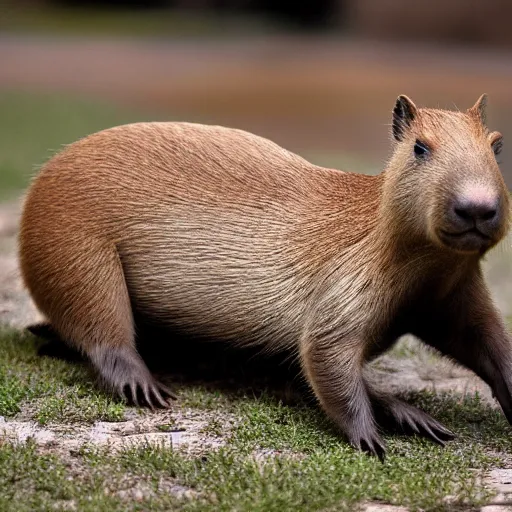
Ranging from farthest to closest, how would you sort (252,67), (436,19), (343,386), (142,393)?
(436,19) → (252,67) → (142,393) → (343,386)

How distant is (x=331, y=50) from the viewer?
84.4 feet

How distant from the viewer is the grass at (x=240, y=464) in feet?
13.7

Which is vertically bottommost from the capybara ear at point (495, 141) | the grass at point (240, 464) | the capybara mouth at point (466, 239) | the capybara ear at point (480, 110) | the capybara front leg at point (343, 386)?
the grass at point (240, 464)

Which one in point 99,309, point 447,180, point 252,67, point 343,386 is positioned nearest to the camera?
point 447,180

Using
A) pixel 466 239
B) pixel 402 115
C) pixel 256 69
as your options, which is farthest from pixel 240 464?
pixel 256 69

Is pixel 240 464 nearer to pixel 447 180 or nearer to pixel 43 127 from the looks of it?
pixel 447 180

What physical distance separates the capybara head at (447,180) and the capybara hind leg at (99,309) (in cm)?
154

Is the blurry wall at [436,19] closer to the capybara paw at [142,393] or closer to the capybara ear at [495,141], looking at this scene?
the capybara ear at [495,141]

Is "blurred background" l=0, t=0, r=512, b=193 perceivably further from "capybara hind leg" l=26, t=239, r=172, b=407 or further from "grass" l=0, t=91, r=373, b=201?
"capybara hind leg" l=26, t=239, r=172, b=407

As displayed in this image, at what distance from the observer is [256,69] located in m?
22.9

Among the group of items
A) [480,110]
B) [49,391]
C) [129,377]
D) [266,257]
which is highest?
[480,110]

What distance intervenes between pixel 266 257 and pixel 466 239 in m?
1.25

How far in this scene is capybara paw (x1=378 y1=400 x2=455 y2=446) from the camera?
508 cm

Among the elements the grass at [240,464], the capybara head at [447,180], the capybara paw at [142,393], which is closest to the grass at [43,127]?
the capybara paw at [142,393]
